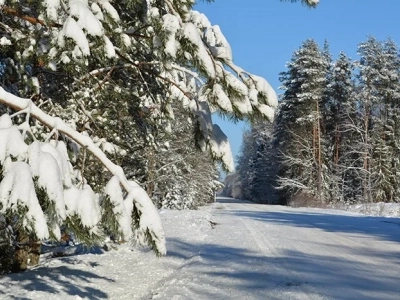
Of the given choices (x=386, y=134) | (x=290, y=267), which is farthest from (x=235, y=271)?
(x=386, y=134)

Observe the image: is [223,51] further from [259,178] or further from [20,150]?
[259,178]

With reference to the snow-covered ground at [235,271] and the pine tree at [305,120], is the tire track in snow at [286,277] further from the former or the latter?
the pine tree at [305,120]

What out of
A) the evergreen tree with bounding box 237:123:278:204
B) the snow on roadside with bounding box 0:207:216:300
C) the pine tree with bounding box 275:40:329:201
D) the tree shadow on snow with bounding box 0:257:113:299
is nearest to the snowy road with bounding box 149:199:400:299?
the snow on roadside with bounding box 0:207:216:300

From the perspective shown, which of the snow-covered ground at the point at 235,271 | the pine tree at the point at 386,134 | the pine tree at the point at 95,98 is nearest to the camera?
the pine tree at the point at 95,98

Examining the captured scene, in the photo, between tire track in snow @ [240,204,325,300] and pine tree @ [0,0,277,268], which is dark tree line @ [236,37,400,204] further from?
pine tree @ [0,0,277,268]

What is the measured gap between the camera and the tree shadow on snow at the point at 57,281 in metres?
6.04

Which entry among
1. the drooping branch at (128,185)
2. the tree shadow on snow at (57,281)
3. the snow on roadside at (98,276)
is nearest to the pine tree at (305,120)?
the snow on roadside at (98,276)

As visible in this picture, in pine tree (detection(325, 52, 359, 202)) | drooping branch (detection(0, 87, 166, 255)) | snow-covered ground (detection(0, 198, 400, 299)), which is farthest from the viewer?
pine tree (detection(325, 52, 359, 202))

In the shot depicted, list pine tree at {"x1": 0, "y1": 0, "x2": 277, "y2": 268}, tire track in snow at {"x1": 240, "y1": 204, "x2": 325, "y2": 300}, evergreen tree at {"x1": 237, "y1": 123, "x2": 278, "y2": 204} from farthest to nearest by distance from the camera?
evergreen tree at {"x1": 237, "y1": 123, "x2": 278, "y2": 204} < tire track in snow at {"x1": 240, "y1": 204, "x2": 325, "y2": 300} < pine tree at {"x1": 0, "y1": 0, "x2": 277, "y2": 268}

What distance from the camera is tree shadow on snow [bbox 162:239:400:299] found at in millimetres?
5398

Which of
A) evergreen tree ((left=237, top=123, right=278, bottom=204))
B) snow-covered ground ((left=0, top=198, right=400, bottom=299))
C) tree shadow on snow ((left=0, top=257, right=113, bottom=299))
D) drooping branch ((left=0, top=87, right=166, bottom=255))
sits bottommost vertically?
tree shadow on snow ((left=0, top=257, right=113, bottom=299))

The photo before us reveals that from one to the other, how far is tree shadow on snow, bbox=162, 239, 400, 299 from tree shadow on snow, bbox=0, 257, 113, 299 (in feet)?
3.39

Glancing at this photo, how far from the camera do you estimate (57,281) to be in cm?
661

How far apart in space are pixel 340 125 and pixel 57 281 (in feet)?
106
